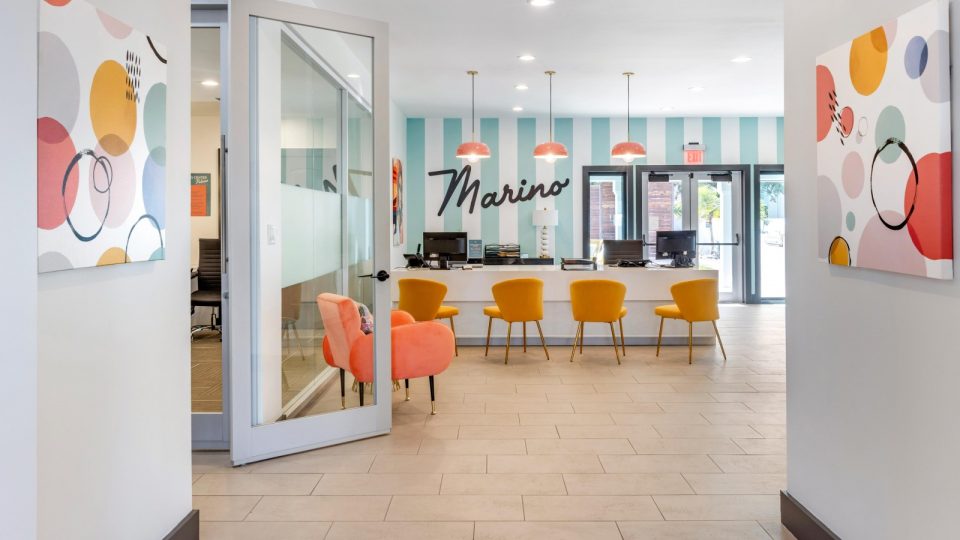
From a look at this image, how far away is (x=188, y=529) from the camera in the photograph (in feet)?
8.63

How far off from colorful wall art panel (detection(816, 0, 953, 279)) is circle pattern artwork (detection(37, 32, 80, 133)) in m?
2.49

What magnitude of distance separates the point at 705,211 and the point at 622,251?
12.5ft

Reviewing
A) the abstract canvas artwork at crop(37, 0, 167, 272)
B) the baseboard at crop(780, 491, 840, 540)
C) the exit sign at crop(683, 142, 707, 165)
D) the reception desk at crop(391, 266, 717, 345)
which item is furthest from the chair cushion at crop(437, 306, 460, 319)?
the exit sign at crop(683, 142, 707, 165)

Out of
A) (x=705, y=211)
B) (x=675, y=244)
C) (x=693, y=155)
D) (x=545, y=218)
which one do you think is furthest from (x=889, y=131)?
(x=705, y=211)

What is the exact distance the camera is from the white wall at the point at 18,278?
1.45 metres

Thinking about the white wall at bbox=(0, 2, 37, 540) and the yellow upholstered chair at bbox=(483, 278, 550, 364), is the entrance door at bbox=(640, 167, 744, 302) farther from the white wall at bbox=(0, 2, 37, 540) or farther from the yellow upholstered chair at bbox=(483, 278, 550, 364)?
the white wall at bbox=(0, 2, 37, 540)

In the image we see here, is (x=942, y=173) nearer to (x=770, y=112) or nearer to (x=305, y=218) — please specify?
(x=305, y=218)

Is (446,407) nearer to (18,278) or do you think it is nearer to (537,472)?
(537,472)

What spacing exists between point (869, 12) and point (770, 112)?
913cm

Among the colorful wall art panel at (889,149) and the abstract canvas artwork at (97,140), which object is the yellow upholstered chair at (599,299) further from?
the abstract canvas artwork at (97,140)

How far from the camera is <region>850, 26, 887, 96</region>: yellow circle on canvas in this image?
2.07m

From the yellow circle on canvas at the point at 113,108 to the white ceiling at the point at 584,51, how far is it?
3.48 meters

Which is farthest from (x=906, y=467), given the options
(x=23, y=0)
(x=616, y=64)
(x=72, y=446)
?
(x=616, y=64)

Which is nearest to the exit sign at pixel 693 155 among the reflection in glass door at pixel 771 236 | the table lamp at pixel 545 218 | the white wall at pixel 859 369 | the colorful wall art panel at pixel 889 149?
the reflection in glass door at pixel 771 236
